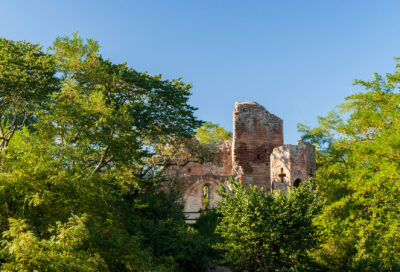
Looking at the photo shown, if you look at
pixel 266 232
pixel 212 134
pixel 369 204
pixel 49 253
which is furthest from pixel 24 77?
pixel 212 134

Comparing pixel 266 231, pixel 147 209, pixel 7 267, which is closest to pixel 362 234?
pixel 266 231

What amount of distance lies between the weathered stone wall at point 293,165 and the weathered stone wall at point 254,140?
4361 mm

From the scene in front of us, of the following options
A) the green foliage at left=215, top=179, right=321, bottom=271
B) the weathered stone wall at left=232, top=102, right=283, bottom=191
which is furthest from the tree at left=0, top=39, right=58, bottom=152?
the weathered stone wall at left=232, top=102, right=283, bottom=191

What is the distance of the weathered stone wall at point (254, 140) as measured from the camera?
30703 mm

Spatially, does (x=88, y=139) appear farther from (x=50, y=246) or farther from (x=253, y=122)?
(x=253, y=122)

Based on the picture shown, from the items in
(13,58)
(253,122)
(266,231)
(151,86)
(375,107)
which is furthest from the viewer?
(253,122)

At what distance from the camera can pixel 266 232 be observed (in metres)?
13.5

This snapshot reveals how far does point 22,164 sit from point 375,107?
50.2ft

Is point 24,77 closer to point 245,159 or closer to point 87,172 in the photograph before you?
point 87,172

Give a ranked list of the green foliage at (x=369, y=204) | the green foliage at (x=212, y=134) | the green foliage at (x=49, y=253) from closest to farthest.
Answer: the green foliage at (x=49, y=253)
the green foliage at (x=369, y=204)
the green foliage at (x=212, y=134)

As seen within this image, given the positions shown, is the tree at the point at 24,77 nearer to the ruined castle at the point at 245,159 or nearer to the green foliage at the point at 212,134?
the ruined castle at the point at 245,159

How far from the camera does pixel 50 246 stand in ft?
27.9

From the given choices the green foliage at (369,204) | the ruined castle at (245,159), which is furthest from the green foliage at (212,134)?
the green foliage at (369,204)

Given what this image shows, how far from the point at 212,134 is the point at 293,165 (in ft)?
54.0
